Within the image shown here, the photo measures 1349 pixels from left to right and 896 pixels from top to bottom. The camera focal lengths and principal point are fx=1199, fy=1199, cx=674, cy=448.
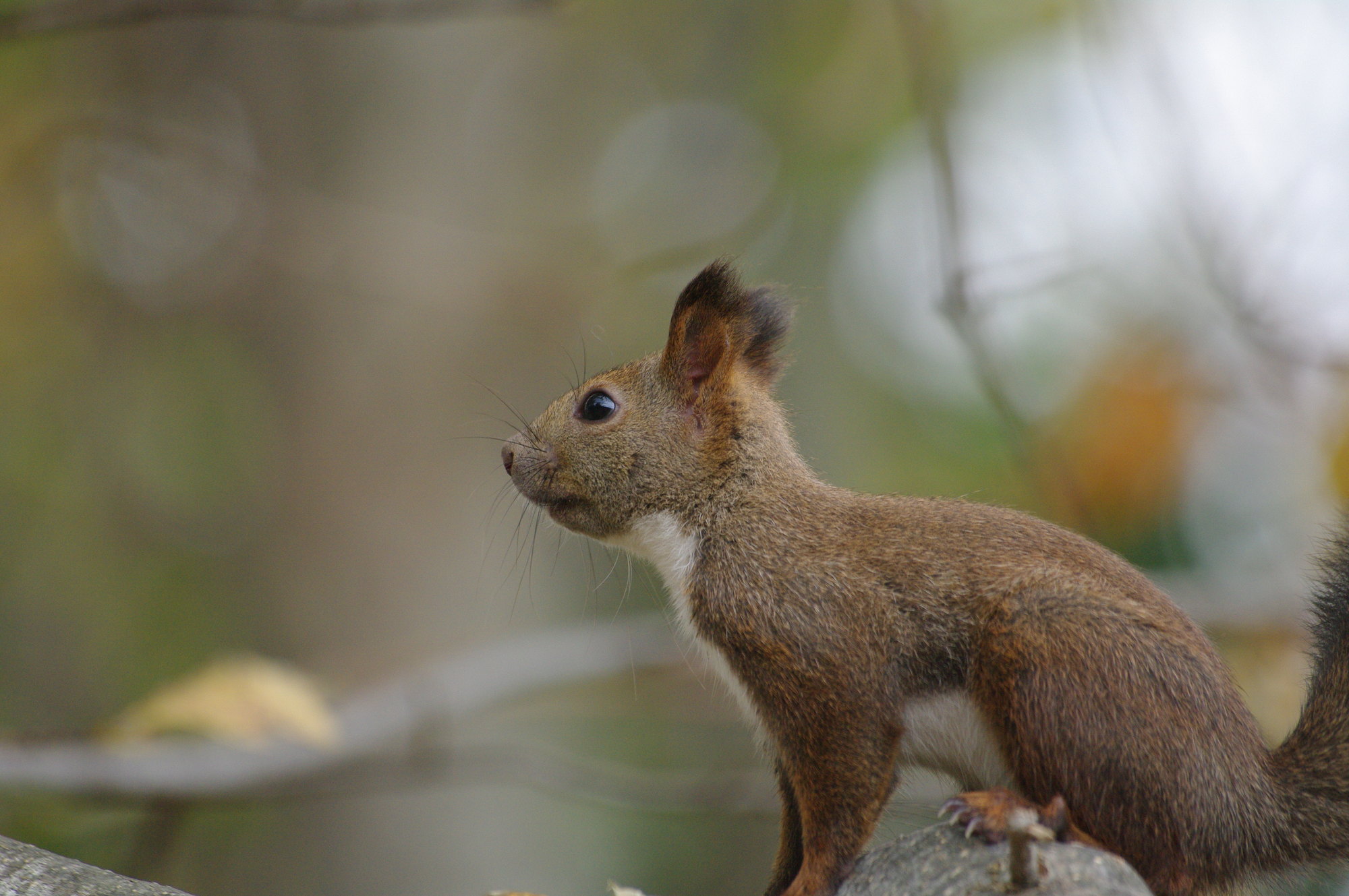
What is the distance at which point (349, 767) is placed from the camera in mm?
5270

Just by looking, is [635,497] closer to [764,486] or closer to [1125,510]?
[764,486]

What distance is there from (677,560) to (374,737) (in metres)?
2.54

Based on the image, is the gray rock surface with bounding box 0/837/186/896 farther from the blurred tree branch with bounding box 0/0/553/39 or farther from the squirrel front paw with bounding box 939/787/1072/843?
the blurred tree branch with bounding box 0/0/553/39

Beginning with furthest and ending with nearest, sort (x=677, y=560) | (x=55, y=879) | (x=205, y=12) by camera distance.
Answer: (x=205, y=12) < (x=677, y=560) < (x=55, y=879)

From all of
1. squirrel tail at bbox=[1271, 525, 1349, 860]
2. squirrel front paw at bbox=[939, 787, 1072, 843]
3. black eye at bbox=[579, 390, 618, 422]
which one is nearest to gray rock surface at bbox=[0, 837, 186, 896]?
squirrel front paw at bbox=[939, 787, 1072, 843]

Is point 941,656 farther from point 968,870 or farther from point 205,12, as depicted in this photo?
point 205,12

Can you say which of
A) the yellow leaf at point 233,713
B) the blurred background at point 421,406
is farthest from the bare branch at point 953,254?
the yellow leaf at point 233,713

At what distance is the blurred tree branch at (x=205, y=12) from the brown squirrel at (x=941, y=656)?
1608 millimetres

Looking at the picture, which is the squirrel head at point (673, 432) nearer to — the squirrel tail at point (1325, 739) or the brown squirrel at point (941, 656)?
the brown squirrel at point (941, 656)

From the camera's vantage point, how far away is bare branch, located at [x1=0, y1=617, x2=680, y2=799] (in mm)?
4137

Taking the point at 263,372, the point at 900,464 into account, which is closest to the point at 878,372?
the point at 900,464

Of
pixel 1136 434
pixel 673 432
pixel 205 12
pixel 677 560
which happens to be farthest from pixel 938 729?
pixel 1136 434

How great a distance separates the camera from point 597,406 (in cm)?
363

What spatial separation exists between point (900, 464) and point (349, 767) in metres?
6.10
